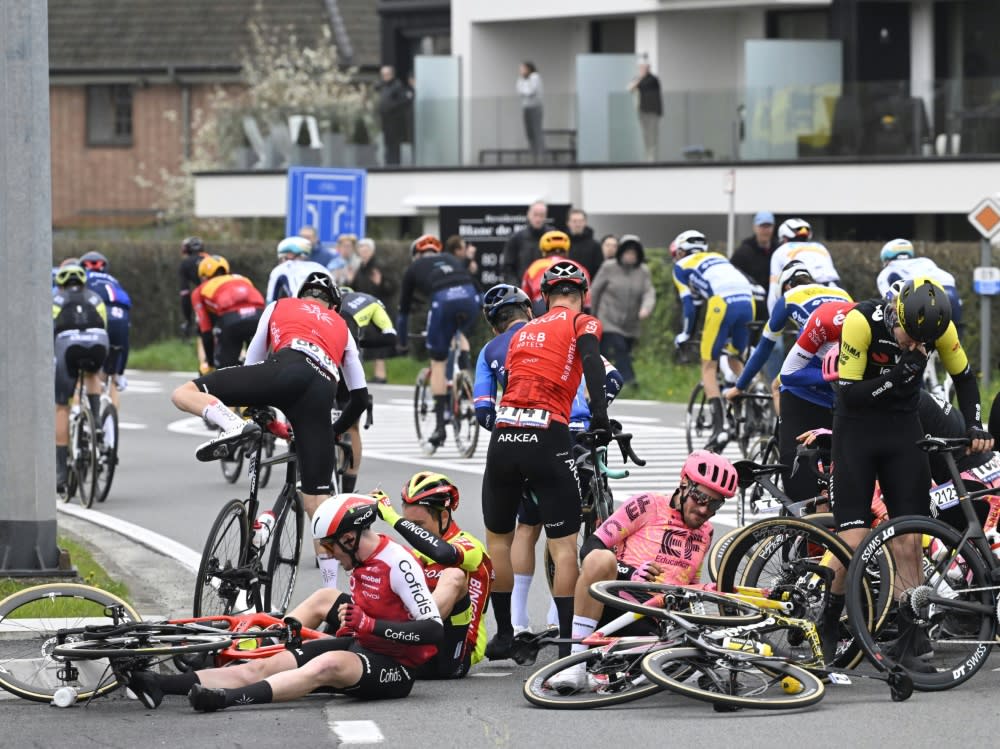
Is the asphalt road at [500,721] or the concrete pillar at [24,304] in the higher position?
the concrete pillar at [24,304]

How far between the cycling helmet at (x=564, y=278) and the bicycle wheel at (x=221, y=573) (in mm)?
1936

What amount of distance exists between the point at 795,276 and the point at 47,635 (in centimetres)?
605

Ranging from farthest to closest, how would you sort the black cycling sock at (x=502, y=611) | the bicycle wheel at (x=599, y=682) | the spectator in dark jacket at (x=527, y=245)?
the spectator in dark jacket at (x=527, y=245), the black cycling sock at (x=502, y=611), the bicycle wheel at (x=599, y=682)

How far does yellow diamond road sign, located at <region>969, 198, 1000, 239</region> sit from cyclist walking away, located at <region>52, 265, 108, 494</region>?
10712mm

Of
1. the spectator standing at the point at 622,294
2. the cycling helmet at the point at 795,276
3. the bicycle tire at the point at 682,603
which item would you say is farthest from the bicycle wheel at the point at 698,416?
the bicycle tire at the point at 682,603

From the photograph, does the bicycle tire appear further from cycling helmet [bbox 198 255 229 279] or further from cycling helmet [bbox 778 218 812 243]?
cycling helmet [bbox 198 255 229 279]

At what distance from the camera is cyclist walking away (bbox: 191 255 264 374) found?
715 inches

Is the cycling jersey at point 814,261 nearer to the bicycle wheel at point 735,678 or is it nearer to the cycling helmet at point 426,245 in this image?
the cycling helmet at point 426,245

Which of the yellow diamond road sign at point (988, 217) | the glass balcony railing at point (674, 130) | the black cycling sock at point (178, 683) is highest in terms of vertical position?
the glass balcony railing at point (674, 130)

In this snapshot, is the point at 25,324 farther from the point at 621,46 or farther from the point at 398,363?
the point at 621,46

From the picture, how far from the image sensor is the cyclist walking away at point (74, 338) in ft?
55.3

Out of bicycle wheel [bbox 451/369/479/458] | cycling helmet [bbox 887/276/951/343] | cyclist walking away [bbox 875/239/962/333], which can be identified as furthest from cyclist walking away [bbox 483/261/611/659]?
bicycle wheel [bbox 451/369/479/458]

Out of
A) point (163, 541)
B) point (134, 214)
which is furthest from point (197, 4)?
point (163, 541)

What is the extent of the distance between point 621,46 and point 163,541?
26833mm
